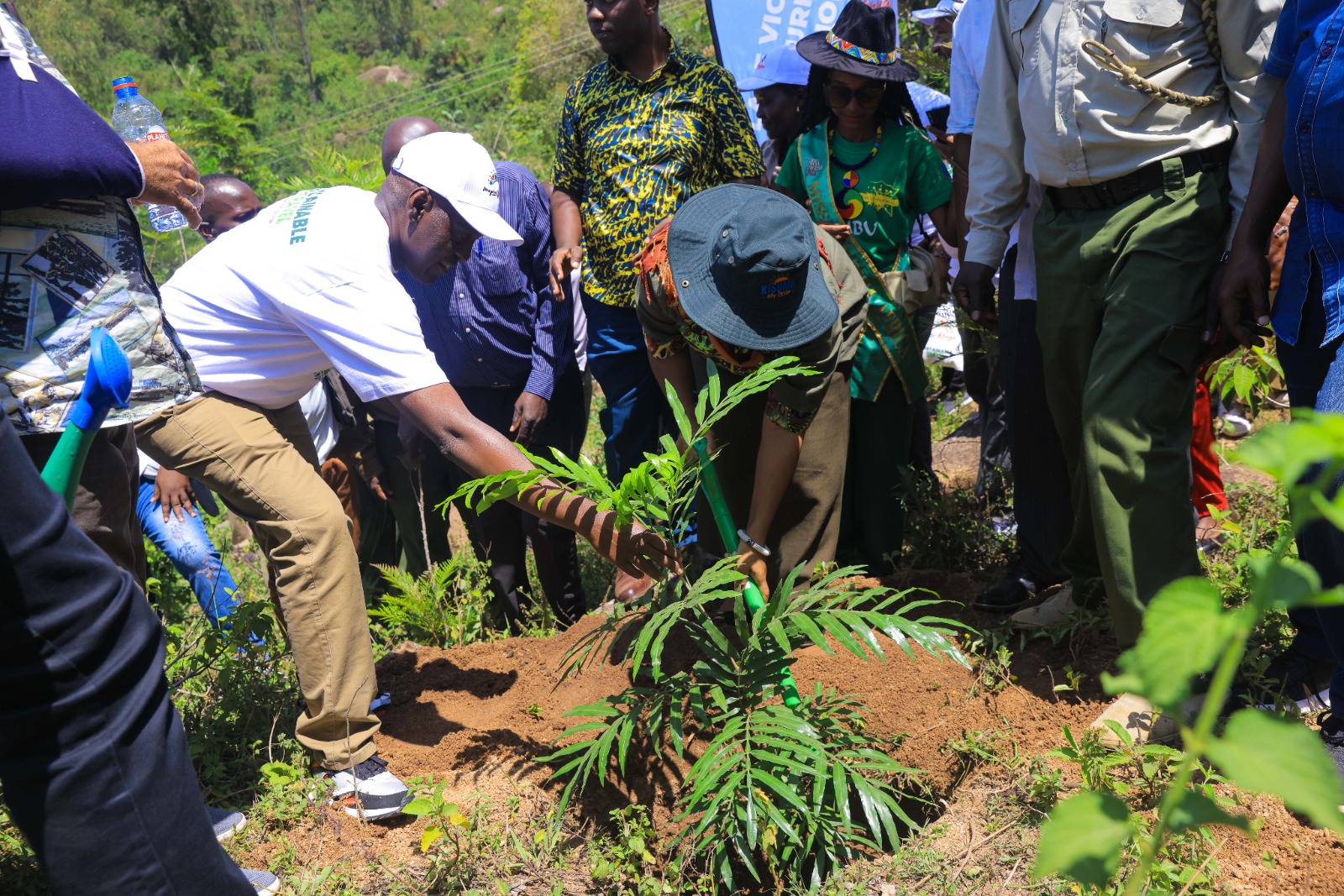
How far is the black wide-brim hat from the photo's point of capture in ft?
11.4

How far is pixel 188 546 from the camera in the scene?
163 inches

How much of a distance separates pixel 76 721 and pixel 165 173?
148 centimetres

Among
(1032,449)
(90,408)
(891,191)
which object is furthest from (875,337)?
(90,408)

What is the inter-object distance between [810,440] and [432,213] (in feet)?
4.55

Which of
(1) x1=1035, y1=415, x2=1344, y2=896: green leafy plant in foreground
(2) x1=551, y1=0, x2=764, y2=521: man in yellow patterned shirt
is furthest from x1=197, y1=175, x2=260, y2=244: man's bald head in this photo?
(1) x1=1035, y1=415, x2=1344, y2=896: green leafy plant in foreground

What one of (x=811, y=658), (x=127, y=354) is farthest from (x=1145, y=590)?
(x=127, y=354)

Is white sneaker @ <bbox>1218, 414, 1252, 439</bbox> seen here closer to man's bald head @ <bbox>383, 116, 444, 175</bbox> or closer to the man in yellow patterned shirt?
the man in yellow patterned shirt

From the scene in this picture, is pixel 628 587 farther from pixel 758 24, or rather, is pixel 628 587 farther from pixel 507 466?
pixel 758 24

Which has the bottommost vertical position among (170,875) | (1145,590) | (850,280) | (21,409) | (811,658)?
(811,658)

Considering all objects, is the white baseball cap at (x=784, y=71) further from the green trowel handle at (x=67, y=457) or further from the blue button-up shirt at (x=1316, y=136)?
the green trowel handle at (x=67, y=457)

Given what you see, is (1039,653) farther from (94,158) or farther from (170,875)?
(94,158)

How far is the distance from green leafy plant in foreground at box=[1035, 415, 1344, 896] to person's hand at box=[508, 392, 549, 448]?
3121mm

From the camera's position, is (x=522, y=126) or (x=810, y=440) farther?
(x=522, y=126)

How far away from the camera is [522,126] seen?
58.3 ft
